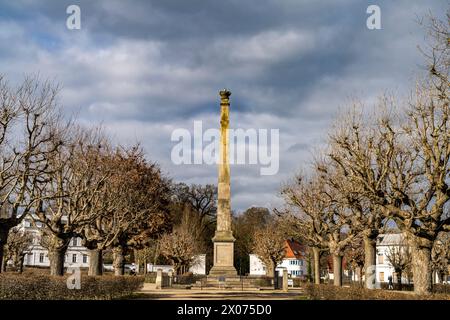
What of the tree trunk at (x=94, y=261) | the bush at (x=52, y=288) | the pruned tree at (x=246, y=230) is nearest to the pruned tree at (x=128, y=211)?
the tree trunk at (x=94, y=261)

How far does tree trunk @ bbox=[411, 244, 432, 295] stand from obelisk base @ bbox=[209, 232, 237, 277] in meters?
21.6

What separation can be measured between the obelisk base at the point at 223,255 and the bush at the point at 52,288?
1296 cm

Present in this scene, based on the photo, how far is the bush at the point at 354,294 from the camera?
16.3 metres

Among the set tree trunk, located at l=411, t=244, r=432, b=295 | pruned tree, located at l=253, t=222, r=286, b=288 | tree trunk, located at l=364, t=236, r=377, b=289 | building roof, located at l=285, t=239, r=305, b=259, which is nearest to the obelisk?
tree trunk, located at l=364, t=236, r=377, b=289

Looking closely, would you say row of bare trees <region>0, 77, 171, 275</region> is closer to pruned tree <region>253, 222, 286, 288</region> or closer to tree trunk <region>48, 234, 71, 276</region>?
tree trunk <region>48, 234, 71, 276</region>

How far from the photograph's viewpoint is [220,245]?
131ft

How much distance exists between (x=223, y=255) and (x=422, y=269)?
22785 millimetres

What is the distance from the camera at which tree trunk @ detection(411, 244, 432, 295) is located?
19141 millimetres

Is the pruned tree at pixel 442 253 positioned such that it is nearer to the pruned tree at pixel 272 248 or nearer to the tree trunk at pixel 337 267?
the pruned tree at pixel 272 248

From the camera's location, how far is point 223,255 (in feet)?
133
